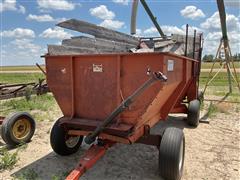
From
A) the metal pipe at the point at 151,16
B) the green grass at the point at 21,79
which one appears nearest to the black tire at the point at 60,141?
the metal pipe at the point at 151,16

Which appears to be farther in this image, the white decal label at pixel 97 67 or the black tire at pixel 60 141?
the black tire at pixel 60 141

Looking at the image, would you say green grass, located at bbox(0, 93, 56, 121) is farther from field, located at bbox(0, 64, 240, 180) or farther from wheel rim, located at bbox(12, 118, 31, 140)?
wheel rim, located at bbox(12, 118, 31, 140)

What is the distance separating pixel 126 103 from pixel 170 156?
0.96m

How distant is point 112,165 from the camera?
4391 mm

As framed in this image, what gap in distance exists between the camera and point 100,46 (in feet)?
14.9

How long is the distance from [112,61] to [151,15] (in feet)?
23.3

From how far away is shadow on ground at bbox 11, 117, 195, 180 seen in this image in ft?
13.2

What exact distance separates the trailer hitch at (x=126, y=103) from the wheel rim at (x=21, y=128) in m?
2.12

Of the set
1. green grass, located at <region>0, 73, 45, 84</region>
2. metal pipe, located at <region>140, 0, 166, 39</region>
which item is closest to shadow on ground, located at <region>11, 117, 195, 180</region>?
metal pipe, located at <region>140, 0, 166, 39</region>

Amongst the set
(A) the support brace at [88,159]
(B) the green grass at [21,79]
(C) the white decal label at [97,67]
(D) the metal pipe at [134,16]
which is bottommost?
(B) the green grass at [21,79]

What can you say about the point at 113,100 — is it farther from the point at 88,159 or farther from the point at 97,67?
the point at 88,159

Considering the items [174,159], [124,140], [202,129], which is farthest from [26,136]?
[202,129]

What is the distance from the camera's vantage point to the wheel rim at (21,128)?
5193 millimetres

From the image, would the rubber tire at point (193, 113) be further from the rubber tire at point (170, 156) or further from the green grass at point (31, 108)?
the green grass at point (31, 108)
